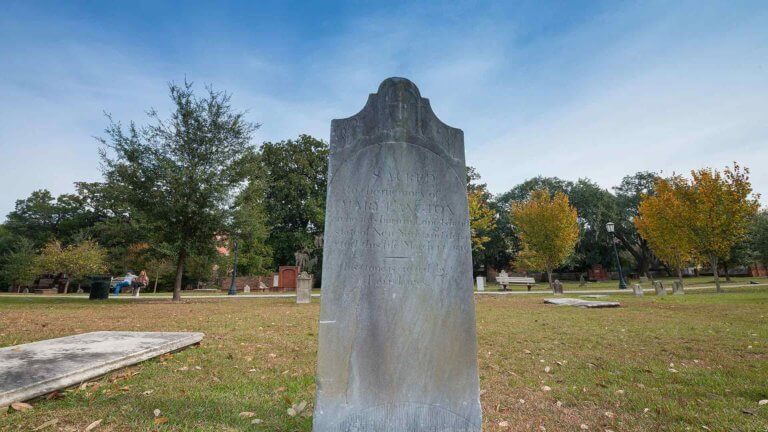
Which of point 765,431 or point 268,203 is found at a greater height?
point 268,203

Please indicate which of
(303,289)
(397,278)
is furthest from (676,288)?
(397,278)

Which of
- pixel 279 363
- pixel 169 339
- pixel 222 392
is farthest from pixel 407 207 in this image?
pixel 169 339

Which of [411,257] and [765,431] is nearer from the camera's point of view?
[765,431]

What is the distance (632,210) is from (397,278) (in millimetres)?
53718

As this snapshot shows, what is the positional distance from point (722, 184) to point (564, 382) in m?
23.7

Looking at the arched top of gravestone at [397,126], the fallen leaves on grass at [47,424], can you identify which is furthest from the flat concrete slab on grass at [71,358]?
the arched top of gravestone at [397,126]

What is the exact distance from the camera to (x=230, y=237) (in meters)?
17.9

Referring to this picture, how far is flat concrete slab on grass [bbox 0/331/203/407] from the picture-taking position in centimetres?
343

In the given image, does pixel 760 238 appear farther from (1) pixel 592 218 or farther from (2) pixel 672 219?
(2) pixel 672 219

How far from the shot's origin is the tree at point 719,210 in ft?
66.6

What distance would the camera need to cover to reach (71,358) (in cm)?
435

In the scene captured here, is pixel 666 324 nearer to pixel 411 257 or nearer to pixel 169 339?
pixel 411 257

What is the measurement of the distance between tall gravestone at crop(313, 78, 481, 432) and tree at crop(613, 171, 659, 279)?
165 ft

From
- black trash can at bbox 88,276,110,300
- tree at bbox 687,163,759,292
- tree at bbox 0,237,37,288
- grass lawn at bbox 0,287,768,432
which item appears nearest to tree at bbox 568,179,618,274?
tree at bbox 687,163,759,292
